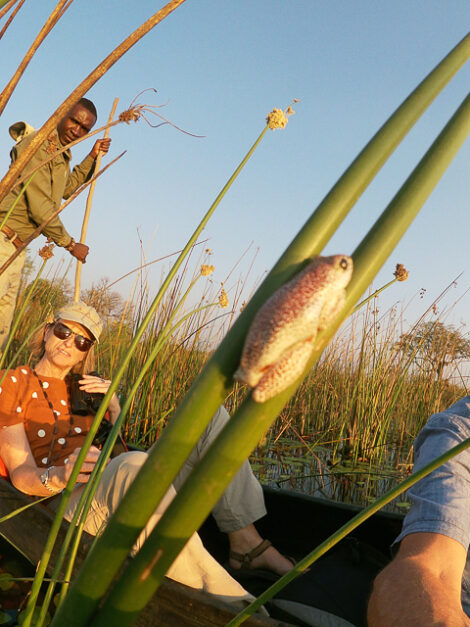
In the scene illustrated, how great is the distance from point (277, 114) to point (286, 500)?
1819 millimetres

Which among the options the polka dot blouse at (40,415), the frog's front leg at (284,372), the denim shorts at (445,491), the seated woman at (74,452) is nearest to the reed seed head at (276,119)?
the frog's front leg at (284,372)

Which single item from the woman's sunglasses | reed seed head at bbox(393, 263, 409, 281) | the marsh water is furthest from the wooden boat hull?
reed seed head at bbox(393, 263, 409, 281)

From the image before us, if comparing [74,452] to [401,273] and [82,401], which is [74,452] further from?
[401,273]

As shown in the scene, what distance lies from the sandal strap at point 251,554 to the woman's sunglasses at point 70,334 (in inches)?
43.8

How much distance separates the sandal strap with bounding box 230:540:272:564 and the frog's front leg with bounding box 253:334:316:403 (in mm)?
1984

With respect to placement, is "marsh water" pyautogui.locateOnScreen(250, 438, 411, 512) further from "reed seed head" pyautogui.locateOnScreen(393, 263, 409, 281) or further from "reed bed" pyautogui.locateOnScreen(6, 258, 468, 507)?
"reed seed head" pyautogui.locateOnScreen(393, 263, 409, 281)

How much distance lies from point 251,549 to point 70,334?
47.4 inches

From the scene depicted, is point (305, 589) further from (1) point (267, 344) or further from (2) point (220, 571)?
(1) point (267, 344)

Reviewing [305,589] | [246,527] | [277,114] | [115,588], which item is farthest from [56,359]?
[115,588]

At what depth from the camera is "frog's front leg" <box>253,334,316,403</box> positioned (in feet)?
0.73

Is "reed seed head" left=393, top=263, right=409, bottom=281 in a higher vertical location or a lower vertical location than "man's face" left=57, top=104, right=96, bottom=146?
higher

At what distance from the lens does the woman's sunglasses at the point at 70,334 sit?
7.06ft

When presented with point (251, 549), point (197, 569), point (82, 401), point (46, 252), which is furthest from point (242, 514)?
point (46, 252)

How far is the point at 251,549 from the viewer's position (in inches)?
78.7
